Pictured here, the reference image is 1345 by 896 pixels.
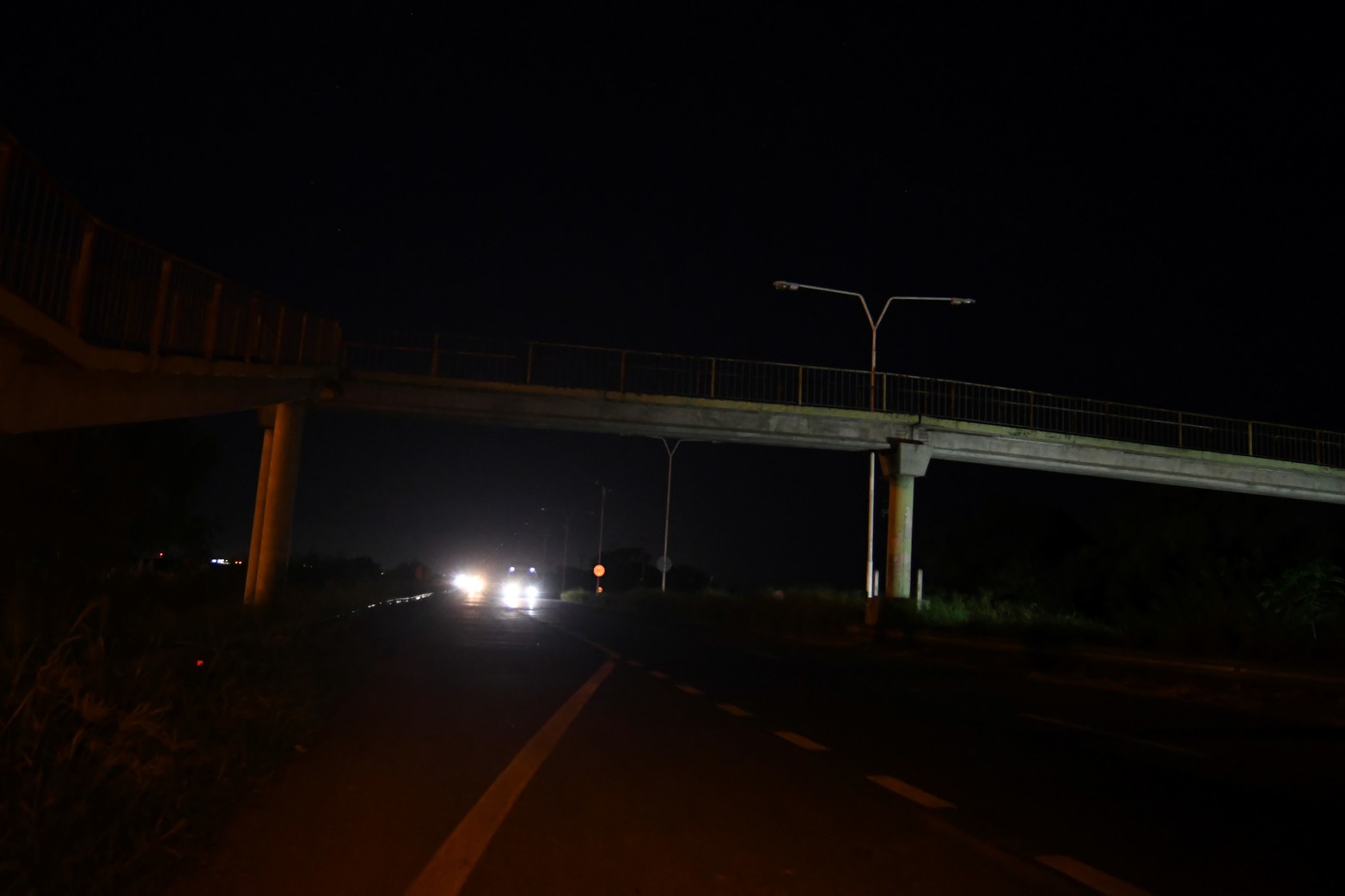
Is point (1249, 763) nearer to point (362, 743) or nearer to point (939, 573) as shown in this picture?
point (362, 743)

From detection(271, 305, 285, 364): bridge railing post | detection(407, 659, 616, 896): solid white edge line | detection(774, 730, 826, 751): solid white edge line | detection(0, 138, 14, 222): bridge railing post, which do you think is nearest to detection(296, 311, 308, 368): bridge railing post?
detection(271, 305, 285, 364): bridge railing post

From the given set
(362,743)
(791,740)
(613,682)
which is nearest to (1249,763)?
(791,740)

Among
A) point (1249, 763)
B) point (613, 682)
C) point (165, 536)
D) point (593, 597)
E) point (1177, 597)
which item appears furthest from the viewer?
point (593, 597)

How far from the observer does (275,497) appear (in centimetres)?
3209

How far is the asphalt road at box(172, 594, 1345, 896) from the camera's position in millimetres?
6078

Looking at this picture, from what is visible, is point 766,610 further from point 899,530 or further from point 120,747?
point 120,747

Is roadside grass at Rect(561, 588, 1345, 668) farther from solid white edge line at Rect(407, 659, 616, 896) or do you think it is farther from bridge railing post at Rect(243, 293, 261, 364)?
bridge railing post at Rect(243, 293, 261, 364)

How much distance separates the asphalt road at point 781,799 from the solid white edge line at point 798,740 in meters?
0.06

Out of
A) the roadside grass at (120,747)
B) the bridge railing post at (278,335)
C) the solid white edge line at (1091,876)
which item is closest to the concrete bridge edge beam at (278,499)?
the bridge railing post at (278,335)

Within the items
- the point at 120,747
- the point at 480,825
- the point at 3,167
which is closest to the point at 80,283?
the point at 3,167

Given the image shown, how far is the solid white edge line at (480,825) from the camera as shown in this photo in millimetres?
5840

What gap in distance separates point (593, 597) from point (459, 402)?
50364mm

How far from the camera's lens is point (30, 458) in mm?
23969

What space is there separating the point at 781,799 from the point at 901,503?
87.6 ft
